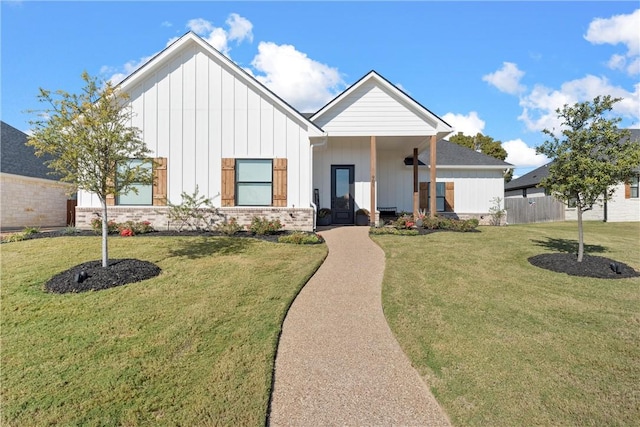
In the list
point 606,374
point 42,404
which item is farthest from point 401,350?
point 42,404

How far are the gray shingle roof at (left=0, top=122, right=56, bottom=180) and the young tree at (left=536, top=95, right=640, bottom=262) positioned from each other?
21166 mm

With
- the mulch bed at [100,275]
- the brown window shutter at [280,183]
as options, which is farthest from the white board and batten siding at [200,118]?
the mulch bed at [100,275]

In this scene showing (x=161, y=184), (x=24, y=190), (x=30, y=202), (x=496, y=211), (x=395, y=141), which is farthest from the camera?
(x=496, y=211)

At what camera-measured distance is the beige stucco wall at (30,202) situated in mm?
14773

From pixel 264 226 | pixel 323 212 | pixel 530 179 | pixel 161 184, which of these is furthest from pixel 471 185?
pixel 161 184

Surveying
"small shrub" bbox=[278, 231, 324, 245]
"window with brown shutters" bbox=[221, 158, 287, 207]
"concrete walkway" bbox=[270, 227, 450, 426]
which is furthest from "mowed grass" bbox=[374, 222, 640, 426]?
"window with brown shutters" bbox=[221, 158, 287, 207]

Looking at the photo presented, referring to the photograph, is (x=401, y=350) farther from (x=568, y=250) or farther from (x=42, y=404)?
(x=568, y=250)

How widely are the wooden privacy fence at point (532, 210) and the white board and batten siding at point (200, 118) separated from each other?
16381mm

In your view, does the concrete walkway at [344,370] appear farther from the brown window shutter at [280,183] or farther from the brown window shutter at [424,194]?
the brown window shutter at [424,194]

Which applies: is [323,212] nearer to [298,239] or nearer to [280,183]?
[280,183]

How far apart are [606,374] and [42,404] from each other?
19.0 ft

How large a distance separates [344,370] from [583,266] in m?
6.69

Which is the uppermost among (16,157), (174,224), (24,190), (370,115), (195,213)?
(370,115)

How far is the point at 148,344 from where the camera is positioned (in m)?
4.02
